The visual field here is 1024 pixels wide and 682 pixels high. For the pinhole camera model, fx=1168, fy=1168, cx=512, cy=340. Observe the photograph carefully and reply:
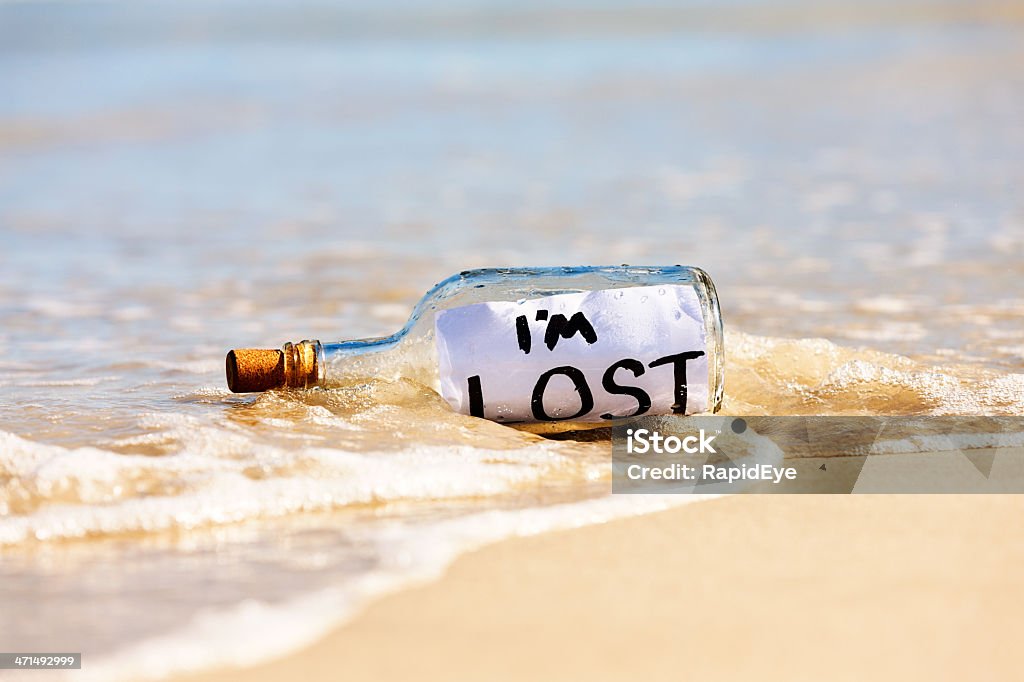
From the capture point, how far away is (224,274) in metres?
4.36

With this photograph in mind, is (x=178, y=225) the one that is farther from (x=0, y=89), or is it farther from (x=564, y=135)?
(x=0, y=89)

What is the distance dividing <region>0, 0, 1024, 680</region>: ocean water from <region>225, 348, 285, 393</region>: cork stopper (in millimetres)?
93

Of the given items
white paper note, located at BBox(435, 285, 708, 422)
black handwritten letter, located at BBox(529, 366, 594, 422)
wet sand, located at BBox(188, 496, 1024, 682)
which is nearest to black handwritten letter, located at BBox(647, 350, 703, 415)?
white paper note, located at BBox(435, 285, 708, 422)

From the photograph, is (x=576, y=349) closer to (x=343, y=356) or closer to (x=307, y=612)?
(x=343, y=356)

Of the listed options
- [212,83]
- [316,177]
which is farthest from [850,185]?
[212,83]


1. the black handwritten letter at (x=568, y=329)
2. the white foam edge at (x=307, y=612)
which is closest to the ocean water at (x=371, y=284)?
the white foam edge at (x=307, y=612)

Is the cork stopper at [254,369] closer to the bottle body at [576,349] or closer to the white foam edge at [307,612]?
the bottle body at [576,349]

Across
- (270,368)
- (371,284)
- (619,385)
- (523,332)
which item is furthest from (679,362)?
(371,284)

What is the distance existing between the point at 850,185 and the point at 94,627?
5.25 m

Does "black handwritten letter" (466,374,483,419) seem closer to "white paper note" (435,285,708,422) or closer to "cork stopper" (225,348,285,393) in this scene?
"white paper note" (435,285,708,422)

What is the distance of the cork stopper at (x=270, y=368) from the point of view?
2.19 meters

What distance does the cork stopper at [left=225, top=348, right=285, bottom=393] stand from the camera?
Result: 2.19 m

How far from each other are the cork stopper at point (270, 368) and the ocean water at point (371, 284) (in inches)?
3.7

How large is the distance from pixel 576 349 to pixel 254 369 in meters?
0.61
